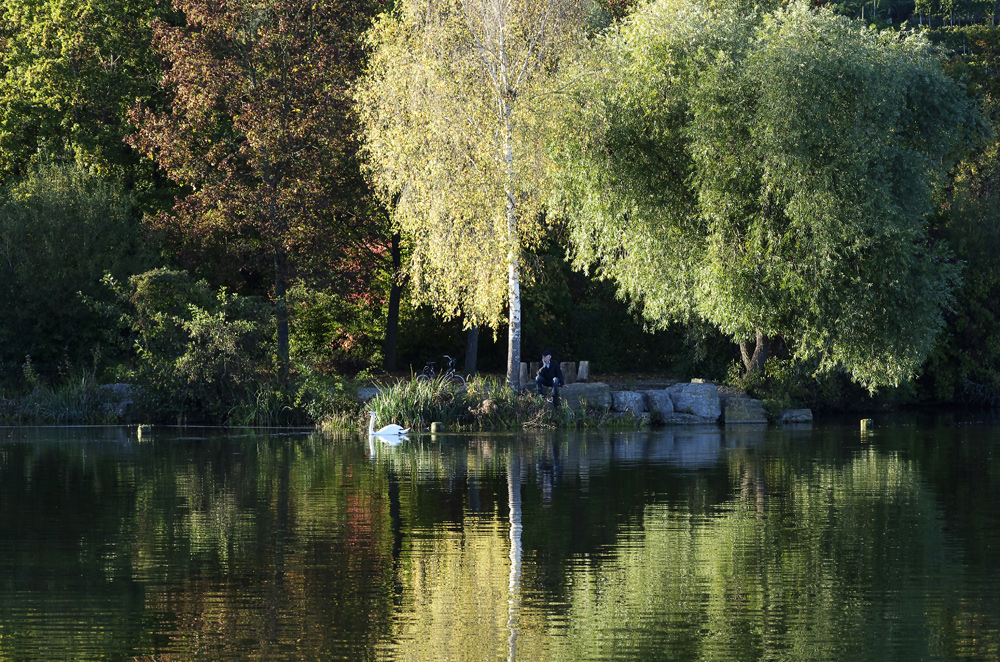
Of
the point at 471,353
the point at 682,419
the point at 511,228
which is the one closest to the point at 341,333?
the point at 471,353

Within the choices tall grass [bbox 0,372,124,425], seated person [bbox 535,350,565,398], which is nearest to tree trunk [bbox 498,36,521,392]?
seated person [bbox 535,350,565,398]

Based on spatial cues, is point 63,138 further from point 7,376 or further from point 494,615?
point 494,615

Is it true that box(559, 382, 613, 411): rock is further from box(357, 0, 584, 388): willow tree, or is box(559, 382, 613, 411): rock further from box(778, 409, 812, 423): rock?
box(778, 409, 812, 423): rock

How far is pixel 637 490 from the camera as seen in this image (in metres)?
17.3

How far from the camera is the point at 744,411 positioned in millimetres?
32562

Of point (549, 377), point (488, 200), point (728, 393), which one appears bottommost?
point (728, 393)

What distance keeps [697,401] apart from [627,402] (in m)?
2.23

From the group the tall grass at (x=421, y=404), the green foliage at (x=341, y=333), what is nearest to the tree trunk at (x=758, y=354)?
the tall grass at (x=421, y=404)

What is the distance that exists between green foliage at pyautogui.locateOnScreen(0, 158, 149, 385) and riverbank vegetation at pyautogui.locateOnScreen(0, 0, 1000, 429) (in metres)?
0.07

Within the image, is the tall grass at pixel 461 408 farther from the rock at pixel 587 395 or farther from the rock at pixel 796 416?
the rock at pixel 796 416

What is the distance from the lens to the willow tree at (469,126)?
29984mm

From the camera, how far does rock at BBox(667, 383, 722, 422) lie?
32438mm

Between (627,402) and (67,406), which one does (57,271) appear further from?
(627,402)

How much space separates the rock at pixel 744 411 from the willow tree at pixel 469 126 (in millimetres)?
5910
